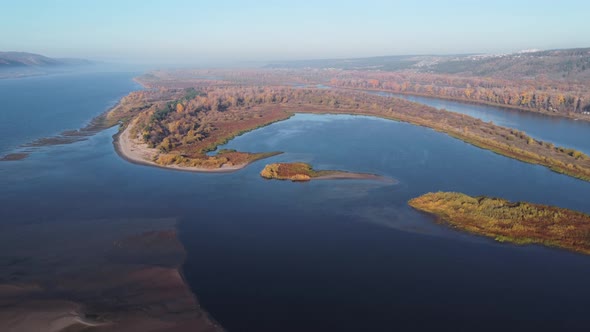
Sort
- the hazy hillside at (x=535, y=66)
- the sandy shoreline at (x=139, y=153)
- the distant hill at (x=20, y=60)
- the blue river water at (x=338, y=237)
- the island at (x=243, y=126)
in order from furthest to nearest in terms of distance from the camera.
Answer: the distant hill at (x=20, y=60), the hazy hillside at (x=535, y=66), the island at (x=243, y=126), the sandy shoreline at (x=139, y=153), the blue river water at (x=338, y=237)

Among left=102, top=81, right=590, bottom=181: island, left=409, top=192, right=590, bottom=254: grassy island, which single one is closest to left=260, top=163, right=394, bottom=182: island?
left=102, top=81, right=590, bottom=181: island

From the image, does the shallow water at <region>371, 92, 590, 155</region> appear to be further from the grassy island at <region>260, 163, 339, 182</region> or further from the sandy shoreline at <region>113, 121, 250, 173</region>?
the sandy shoreline at <region>113, 121, 250, 173</region>

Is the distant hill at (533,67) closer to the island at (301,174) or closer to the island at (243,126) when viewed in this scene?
the island at (243,126)

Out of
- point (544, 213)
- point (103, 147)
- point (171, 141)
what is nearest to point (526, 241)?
point (544, 213)

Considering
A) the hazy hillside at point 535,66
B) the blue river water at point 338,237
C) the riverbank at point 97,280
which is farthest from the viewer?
the hazy hillside at point 535,66

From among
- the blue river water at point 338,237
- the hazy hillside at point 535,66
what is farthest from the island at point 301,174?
the hazy hillside at point 535,66

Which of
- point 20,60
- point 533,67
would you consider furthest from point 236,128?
point 20,60

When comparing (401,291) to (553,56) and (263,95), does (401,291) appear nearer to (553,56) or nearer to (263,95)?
(263,95)
